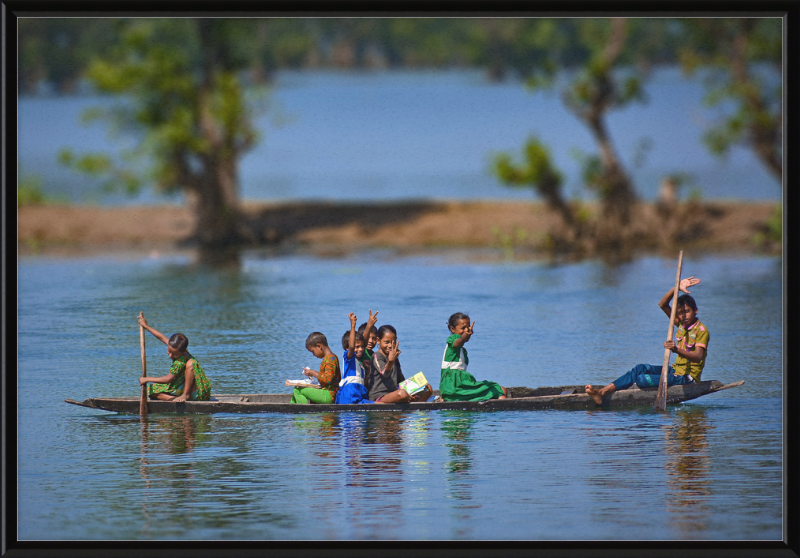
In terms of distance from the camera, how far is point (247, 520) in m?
Answer: 10.4

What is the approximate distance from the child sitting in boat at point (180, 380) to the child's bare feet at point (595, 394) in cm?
365

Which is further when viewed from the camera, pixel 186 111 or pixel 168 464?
pixel 186 111

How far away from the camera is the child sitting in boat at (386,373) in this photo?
12945 millimetres

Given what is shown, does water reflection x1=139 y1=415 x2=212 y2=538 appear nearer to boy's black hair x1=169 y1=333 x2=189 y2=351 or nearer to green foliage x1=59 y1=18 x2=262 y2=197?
boy's black hair x1=169 y1=333 x2=189 y2=351

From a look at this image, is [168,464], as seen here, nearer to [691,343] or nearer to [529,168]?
[691,343]

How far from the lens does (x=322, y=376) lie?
1296cm

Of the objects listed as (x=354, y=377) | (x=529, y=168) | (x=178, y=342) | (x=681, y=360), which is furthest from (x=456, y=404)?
(x=529, y=168)

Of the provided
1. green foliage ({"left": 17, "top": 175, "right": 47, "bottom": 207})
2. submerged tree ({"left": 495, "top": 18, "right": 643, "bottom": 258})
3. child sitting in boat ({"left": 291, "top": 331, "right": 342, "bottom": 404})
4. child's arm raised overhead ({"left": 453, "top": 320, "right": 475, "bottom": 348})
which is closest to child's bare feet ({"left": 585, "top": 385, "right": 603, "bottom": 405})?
child's arm raised overhead ({"left": 453, "top": 320, "right": 475, "bottom": 348})

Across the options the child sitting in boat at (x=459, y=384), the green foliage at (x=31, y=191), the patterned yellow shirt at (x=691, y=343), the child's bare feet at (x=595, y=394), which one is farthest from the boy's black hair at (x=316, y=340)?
the green foliage at (x=31, y=191)

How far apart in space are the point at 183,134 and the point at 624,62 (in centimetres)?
758

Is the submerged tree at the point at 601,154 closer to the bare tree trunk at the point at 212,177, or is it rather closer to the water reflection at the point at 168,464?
the bare tree trunk at the point at 212,177

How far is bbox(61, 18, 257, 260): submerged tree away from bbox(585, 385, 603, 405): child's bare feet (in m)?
11.6

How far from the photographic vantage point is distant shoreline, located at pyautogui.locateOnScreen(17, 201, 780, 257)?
23.4m

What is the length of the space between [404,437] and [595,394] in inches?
77.2
